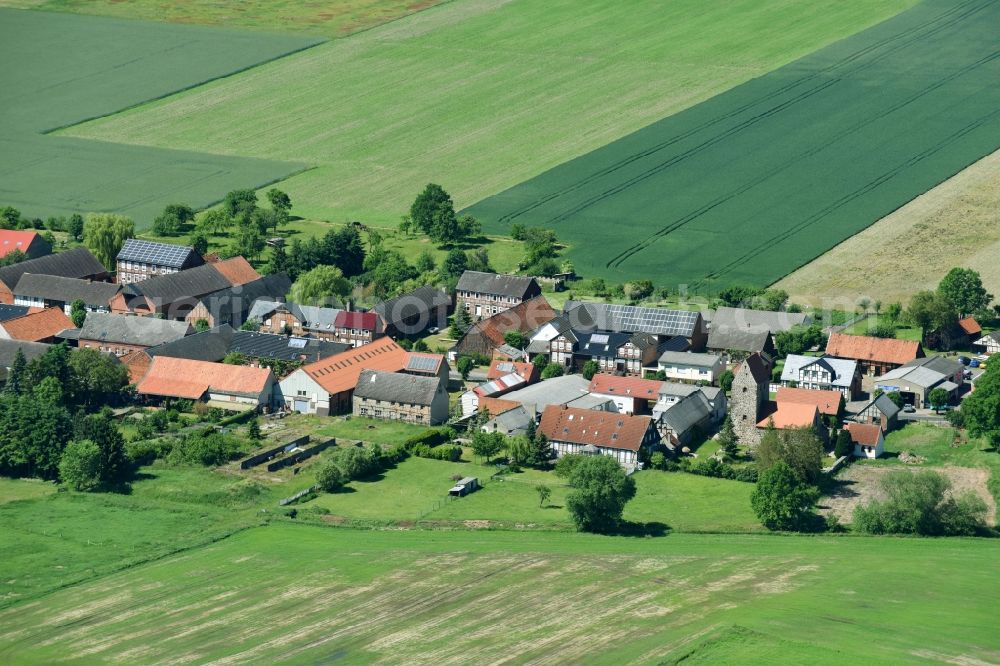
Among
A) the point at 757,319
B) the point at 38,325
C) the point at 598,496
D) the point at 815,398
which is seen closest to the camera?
the point at 598,496

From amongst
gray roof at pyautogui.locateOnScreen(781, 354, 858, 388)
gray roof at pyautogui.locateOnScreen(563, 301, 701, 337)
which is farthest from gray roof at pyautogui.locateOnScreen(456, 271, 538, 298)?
gray roof at pyautogui.locateOnScreen(781, 354, 858, 388)

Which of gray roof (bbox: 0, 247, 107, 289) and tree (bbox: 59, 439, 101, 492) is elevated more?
gray roof (bbox: 0, 247, 107, 289)

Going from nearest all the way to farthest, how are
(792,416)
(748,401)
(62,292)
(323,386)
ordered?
(792,416)
(748,401)
(323,386)
(62,292)

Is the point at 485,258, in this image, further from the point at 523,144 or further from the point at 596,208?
the point at 523,144

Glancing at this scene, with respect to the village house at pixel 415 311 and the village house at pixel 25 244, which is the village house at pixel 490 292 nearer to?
the village house at pixel 415 311

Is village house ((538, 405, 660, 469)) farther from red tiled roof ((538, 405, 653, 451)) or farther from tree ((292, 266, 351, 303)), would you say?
tree ((292, 266, 351, 303))

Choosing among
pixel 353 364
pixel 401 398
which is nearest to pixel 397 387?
pixel 401 398

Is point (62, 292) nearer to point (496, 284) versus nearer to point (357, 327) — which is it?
point (357, 327)
